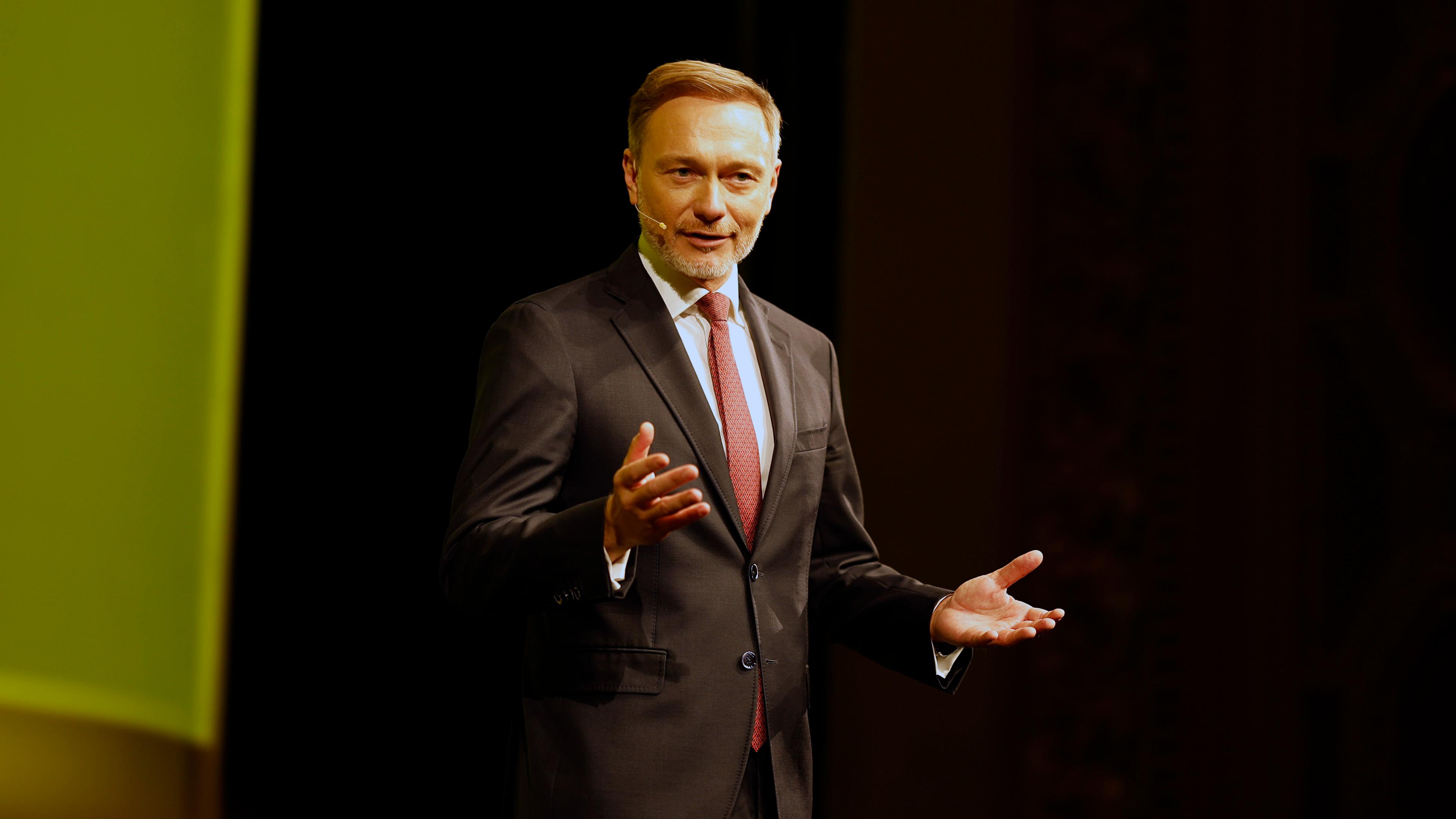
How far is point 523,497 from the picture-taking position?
128 centimetres

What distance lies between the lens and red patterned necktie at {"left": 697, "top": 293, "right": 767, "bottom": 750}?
53.7 inches

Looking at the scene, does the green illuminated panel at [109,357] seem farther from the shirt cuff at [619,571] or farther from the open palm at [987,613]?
the open palm at [987,613]

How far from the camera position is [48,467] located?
8.30 feet

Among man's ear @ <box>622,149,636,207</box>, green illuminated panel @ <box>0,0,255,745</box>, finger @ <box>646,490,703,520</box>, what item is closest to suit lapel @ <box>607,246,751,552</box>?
man's ear @ <box>622,149,636,207</box>

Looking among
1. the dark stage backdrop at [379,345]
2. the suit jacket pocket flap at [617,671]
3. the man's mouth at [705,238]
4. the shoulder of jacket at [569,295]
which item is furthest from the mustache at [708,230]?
the dark stage backdrop at [379,345]

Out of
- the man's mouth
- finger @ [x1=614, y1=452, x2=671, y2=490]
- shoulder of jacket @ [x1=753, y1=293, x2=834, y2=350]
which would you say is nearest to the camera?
finger @ [x1=614, y1=452, x2=671, y2=490]

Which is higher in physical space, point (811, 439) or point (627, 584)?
point (811, 439)

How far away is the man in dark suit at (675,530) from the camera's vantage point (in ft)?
4.21

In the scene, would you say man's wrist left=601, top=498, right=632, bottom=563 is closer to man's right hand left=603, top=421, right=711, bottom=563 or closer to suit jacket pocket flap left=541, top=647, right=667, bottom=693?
man's right hand left=603, top=421, right=711, bottom=563

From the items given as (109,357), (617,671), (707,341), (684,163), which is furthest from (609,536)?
(109,357)

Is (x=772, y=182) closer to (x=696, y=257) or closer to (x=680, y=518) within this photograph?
(x=696, y=257)

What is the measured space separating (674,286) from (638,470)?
1.24 ft

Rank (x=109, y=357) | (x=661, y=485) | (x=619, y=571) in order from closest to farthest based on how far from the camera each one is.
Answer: (x=661, y=485) < (x=619, y=571) < (x=109, y=357)

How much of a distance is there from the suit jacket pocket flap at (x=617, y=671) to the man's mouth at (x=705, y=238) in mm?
443
